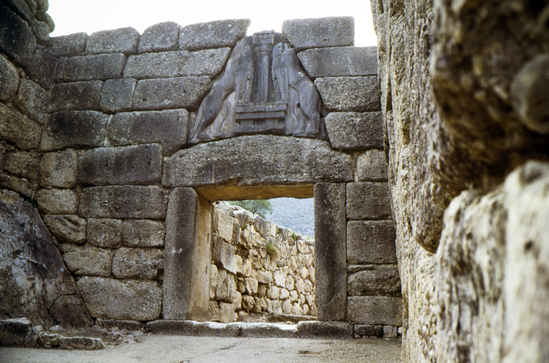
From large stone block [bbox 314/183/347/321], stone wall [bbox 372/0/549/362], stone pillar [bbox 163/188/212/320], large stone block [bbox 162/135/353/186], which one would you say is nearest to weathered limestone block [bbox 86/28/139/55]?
large stone block [bbox 162/135/353/186]

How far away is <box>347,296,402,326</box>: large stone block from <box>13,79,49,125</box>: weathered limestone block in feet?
14.3

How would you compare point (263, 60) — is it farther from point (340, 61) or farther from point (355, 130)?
point (355, 130)

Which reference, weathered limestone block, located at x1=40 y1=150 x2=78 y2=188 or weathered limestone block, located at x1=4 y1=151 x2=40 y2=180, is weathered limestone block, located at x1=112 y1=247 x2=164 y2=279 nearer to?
weathered limestone block, located at x1=40 y1=150 x2=78 y2=188

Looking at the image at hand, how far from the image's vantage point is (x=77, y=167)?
5.32 meters

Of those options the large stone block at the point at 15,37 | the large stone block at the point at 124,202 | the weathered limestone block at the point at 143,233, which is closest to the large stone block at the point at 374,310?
the weathered limestone block at the point at 143,233

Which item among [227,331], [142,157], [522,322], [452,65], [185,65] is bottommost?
[227,331]

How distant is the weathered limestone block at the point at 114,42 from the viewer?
5652mm

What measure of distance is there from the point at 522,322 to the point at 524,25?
0.34 metres

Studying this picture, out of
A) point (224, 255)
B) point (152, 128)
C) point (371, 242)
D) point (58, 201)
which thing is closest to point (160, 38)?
point (152, 128)

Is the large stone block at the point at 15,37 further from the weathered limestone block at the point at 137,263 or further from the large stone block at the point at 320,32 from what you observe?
the large stone block at the point at 320,32

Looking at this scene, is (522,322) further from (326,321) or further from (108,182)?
(108,182)

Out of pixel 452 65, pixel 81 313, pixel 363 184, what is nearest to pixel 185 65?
pixel 363 184

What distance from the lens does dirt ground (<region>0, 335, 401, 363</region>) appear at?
9.39ft

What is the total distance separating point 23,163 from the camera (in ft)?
17.0
